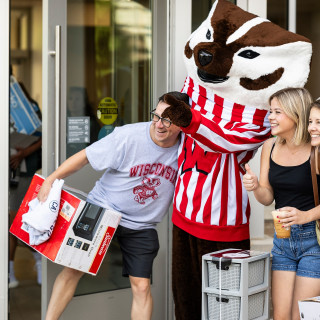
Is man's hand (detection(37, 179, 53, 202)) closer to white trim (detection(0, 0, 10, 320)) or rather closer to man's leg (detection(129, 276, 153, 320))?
white trim (detection(0, 0, 10, 320))

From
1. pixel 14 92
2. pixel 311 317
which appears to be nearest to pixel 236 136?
pixel 311 317

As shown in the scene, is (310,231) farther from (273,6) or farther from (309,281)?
(273,6)

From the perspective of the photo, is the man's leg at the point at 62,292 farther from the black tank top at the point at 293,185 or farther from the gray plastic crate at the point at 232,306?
the black tank top at the point at 293,185

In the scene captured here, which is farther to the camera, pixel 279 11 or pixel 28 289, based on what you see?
pixel 28 289

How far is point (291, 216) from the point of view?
11.1ft

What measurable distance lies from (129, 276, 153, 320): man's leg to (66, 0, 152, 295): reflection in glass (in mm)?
575

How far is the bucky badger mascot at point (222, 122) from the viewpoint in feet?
12.2

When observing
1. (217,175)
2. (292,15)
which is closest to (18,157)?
(217,175)

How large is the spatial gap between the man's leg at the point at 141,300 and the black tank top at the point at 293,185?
99cm

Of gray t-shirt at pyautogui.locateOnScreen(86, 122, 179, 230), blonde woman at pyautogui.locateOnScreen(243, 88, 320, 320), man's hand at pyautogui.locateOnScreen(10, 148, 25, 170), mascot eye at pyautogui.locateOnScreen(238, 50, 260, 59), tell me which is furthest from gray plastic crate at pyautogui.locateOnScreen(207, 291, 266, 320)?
man's hand at pyautogui.locateOnScreen(10, 148, 25, 170)

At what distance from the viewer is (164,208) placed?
4148 millimetres

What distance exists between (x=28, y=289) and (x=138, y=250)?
1.88 metres

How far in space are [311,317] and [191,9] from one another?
2.30 metres

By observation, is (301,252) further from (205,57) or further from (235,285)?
(205,57)
